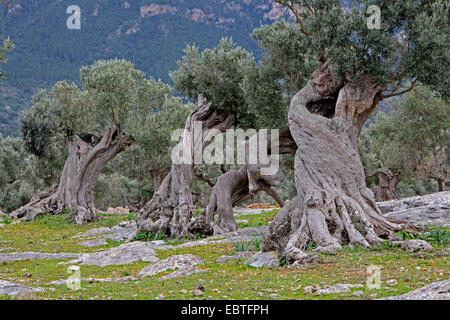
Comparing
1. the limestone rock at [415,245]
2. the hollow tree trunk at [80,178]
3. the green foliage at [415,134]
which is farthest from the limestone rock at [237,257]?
the green foliage at [415,134]

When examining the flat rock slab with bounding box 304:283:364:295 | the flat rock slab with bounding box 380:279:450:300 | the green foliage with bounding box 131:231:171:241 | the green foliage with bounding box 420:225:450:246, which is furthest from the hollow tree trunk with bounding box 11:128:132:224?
the flat rock slab with bounding box 380:279:450:300

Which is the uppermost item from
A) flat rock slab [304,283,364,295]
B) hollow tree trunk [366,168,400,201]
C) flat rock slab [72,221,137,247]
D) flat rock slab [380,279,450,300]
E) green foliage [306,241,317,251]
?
hollow tree trunk [366,168,400,201]

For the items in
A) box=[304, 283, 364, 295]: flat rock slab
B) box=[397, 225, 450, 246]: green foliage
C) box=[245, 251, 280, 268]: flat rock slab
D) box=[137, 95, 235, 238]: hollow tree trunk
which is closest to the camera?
box=[304, 283, 364, 295]: flat rock slab

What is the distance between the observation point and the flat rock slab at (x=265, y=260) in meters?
14.5

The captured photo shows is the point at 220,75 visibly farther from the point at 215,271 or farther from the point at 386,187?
the point at 386,187

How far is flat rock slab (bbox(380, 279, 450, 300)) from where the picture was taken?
24.5ft

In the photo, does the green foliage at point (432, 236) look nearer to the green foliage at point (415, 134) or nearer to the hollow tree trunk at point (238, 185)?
the hollow tree trunk at point (238, 185)

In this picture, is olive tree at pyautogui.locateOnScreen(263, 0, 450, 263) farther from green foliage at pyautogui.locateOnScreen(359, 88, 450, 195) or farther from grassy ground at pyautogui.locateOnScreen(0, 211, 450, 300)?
green foliage at pyautogui.locateOnScreen(359, 88, 450, 195)

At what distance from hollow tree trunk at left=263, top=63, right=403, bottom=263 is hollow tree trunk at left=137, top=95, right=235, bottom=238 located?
8191mm

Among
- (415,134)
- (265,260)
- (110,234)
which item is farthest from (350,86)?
(415,134)

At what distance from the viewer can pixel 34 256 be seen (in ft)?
66.1

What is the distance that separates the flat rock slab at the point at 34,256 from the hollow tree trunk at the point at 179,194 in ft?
18.5

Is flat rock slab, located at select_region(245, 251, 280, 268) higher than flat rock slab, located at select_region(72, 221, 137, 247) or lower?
higher

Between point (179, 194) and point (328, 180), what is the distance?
10310 millimetres
